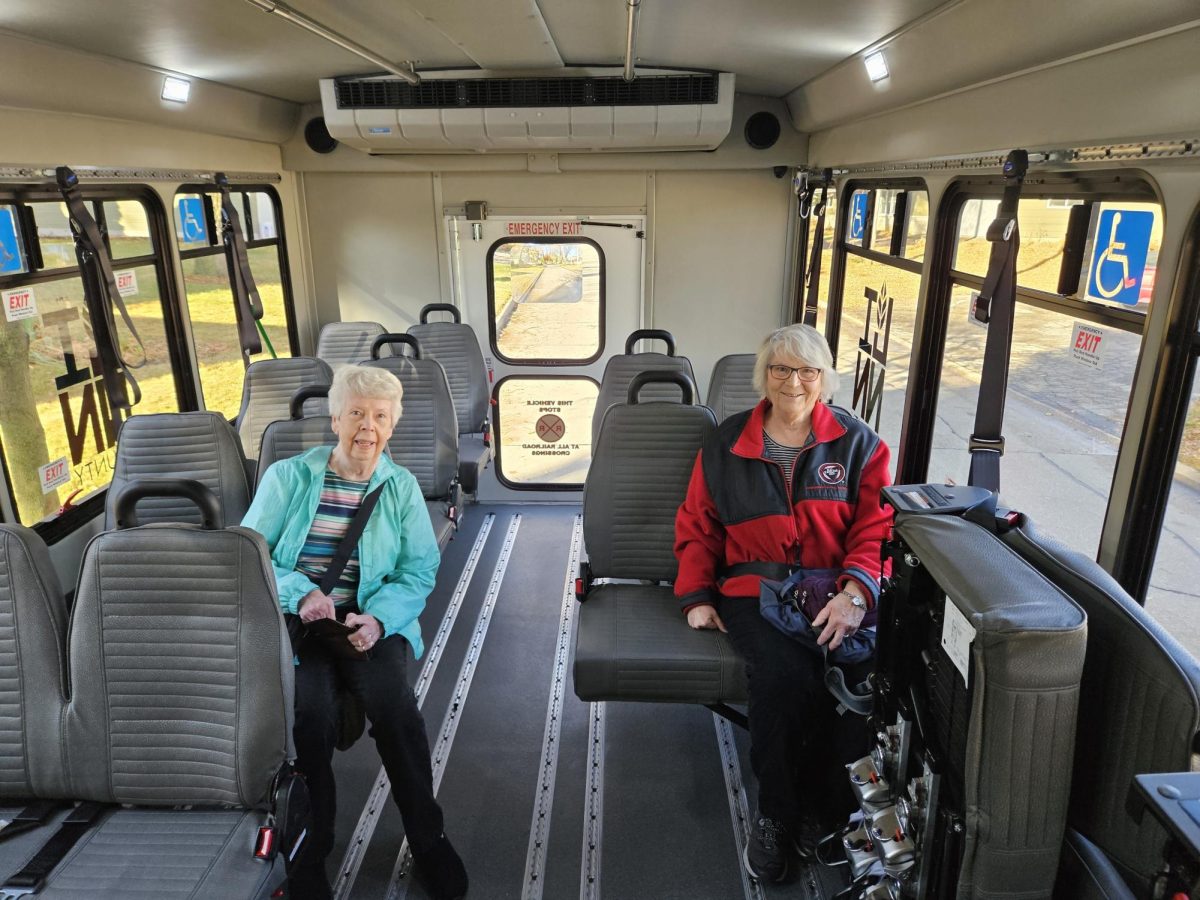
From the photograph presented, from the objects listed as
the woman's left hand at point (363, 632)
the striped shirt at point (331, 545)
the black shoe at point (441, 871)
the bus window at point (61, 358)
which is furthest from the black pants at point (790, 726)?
the bus window at point (61, 358)

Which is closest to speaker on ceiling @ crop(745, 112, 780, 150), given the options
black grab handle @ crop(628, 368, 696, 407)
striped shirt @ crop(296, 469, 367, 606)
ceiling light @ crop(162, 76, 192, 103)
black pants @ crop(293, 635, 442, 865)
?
black grab handle @ crop(628, 368, 696, 407)

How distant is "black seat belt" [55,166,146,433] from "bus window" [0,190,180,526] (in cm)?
6

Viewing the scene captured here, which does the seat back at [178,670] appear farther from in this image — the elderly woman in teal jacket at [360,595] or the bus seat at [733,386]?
the bus seat at [733,386]

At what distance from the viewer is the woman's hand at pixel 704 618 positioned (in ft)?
9.67

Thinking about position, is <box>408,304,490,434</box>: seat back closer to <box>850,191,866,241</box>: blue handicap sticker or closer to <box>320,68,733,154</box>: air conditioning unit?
<box>320,68,733,154</box>: air conditioning unit

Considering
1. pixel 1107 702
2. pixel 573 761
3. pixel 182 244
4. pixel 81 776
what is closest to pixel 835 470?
pixel 1107 702

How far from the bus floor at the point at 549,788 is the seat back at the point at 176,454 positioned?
54.7 inches

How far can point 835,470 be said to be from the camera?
282cm

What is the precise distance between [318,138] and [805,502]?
15.9 feet

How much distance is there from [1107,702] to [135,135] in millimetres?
4943

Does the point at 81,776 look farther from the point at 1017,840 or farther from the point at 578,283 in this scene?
the point at 578,283

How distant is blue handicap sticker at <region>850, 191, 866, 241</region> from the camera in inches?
186

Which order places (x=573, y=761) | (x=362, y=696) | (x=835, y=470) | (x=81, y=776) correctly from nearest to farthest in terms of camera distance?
(x=81, y=776) → (x=362, y=696) → (x=835, y=470) → (x=573, y=761)

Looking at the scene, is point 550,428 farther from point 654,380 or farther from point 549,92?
point 654,380
